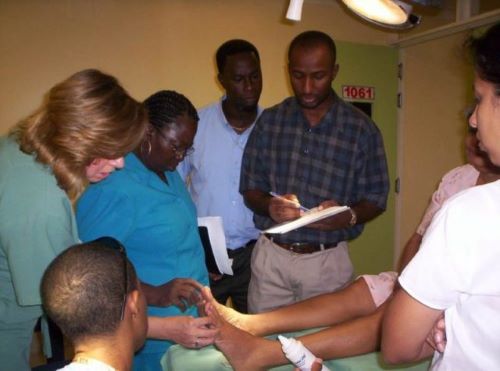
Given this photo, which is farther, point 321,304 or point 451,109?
point 451,109

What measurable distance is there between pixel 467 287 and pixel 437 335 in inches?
6.7

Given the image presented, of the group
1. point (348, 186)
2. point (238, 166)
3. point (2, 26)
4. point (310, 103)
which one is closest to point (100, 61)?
point (2, 26)

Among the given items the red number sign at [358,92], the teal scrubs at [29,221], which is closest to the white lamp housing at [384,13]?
the teal scrubs at [29,221]

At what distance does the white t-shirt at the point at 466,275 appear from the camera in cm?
70

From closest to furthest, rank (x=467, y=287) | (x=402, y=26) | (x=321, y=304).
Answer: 1. (x=467, y=287)
2. (x=402, y=26)
3. (x=321, y=304)

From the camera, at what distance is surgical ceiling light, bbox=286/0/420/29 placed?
3.76 feet

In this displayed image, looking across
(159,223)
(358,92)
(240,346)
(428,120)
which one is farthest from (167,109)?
(428,120)

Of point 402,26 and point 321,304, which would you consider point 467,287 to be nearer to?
point 402,26

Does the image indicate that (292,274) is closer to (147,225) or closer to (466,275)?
(147,225)

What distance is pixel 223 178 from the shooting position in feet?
7.22

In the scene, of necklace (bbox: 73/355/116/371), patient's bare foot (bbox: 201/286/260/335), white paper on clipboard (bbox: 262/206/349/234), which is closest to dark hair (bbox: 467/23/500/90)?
white paper on clipboard (bbox: 262/206/349/234)

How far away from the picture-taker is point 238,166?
222 cm

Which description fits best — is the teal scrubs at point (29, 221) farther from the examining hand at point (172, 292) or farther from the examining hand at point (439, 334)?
the examining hand at point (439, 334)

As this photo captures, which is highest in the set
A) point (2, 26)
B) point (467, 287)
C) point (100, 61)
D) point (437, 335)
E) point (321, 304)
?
point (2, 26)
